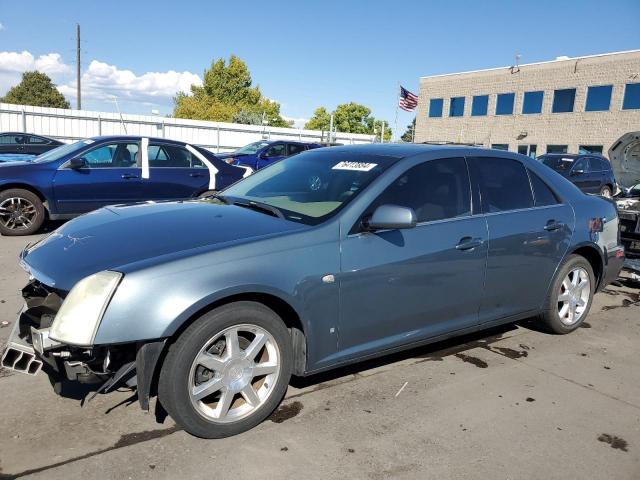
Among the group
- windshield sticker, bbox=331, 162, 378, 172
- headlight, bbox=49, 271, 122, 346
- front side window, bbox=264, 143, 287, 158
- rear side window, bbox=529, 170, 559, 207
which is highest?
front side window, bbox=264, 143, 287, 158

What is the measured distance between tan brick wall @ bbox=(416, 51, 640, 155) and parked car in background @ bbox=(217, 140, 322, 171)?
20664 mm

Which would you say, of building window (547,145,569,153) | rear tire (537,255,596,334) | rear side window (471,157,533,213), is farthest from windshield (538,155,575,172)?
building window (547,145,569,153)

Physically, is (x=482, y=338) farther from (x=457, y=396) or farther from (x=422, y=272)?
(x=422, y=272)

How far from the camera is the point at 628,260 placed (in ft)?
21.3

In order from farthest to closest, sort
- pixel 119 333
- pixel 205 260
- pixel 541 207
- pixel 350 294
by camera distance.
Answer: pixel 541 207 → pixel 350 294 → pixel 205 260 → pixel 119 333

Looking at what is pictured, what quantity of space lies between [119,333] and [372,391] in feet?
5.66

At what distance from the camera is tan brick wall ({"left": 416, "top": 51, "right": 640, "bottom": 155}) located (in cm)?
2962

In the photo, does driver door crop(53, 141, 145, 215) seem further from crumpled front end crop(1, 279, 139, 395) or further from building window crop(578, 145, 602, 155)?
building window crop(578, 145, 602, 155)

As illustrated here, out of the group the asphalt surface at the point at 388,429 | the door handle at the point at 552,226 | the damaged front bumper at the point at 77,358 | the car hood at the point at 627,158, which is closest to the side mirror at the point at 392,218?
the asphalt surface at the point at 388,429

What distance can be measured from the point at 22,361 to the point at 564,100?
34.8m

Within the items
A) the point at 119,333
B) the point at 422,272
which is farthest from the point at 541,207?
the point at 119,333

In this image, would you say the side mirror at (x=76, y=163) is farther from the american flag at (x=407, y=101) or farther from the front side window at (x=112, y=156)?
the american flag at (x=407, y=101)

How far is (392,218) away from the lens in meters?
3.13

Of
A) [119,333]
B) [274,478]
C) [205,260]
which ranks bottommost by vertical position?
[274,478]
